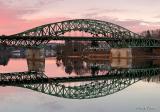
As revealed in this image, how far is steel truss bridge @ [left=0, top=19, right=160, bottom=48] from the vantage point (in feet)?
434

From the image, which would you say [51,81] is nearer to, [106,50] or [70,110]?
[70,110]

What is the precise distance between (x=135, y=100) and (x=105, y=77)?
28757 mm

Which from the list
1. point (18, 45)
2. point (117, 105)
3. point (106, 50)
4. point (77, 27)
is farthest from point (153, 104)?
point (106, 50)

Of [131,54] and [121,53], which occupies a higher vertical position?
[121,53]

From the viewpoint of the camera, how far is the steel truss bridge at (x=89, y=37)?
13225cm

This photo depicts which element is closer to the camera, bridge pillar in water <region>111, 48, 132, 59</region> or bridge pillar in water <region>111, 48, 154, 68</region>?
bridge pillar in water <region>111, 48, 154, 68</region>

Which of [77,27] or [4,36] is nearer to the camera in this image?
[4,36]

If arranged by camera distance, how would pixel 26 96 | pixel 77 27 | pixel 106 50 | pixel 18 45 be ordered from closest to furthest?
pixel 26 96, pixel 18 45, pixel 77 27, pixel 106 50

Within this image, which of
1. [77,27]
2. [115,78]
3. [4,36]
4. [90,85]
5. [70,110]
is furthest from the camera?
[77,27]

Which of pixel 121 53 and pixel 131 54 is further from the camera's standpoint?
pixel 131 54

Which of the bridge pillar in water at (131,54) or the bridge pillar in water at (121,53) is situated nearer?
the bridge pillar in water at (131,54)

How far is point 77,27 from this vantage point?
147500mm

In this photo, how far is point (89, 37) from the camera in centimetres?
13175

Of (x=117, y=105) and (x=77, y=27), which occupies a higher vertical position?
(x=77, y=27)
